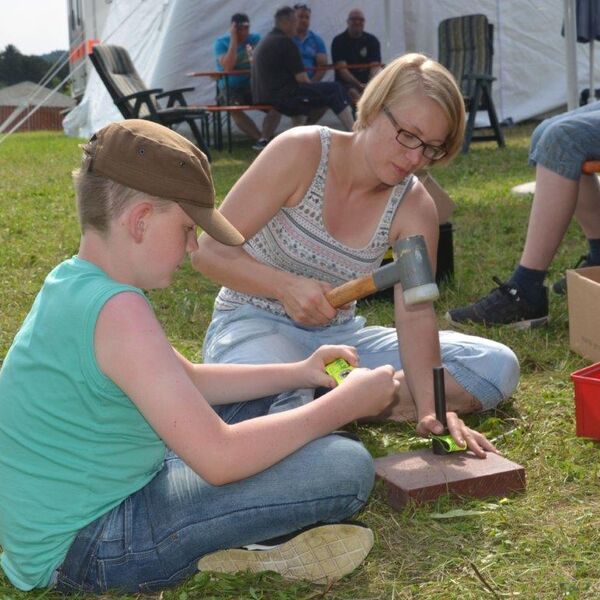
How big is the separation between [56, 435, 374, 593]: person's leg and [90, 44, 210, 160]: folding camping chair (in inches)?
357

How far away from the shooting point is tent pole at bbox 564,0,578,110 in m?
6.40

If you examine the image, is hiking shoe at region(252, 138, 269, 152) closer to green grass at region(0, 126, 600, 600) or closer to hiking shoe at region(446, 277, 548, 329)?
green grass at region(0, 126, 600, 600)

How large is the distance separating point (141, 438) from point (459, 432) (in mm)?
942

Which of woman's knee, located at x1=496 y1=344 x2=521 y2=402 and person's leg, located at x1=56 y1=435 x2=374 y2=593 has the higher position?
person's leg, located at x1=56 y1=435 x2=374 y2=593

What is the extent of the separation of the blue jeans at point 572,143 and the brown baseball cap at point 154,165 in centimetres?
244

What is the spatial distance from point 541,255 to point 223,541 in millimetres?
2447

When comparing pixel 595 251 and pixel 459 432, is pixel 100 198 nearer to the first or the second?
pixel 459 432

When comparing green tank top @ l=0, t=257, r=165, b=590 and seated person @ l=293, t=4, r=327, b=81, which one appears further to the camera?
seated person @ l=293, t=4, r=327, b=81

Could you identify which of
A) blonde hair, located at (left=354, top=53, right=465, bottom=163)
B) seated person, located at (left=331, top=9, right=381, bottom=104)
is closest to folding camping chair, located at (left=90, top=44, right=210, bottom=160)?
seated person, located at (left=331, top=9, right=381, bottom=104)

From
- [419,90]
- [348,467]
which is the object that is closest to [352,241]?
[419,90]

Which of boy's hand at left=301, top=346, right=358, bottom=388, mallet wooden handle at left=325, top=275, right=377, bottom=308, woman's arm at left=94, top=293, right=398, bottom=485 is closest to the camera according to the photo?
woman's arm at left=94, top=293, right=398, bottom=485

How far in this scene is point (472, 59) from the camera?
1160 centimetres

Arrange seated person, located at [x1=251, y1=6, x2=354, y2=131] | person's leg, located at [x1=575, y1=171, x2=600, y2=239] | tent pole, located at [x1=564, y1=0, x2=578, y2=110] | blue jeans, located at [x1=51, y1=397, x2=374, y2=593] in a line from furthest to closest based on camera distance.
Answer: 1. seated person, located at [x1=251, y1=6, x2=354, y2=131]
2. tent pole, located at [x1=564, y1=0, x2=578, y2=110]
3. person's leg, located at [x1=575, y1=171, x2=600, y2=239]
4. blue jeans, located at [x1=51, y1=397, x2=374, y2=593]

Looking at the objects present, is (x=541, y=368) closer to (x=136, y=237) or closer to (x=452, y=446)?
(x=452, y=446)
